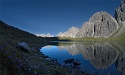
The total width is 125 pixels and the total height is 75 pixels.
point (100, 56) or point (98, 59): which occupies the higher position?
point (100, 56)

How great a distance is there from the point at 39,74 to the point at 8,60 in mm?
4868

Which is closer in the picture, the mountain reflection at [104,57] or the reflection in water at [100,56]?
the mountain reflection at [104,57]

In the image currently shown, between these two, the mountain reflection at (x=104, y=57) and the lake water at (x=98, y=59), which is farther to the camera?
the mountain reflection at (x=104, y=57)

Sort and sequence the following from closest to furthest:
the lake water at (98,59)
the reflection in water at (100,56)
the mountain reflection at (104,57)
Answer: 1. the lake water at (98,59)
2. the mountain reflection at (104,57)
3. the reflection in water at (100,56)

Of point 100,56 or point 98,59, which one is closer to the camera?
point 98,59

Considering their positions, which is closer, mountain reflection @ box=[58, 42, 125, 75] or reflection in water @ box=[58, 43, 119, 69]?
mountain reflection @ box=[58, 42, 125, 75]

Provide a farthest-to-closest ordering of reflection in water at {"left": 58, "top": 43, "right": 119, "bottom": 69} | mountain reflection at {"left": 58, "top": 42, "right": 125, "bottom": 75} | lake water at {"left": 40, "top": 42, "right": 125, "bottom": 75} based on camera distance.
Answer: reflection in water at {"left": 58, "top": 43, "right": 119, "bottom": 69} < mountain reflection at {"left": 58, "top": 42, "right": 125, "bottom": 75} < lake water at {"left": 40, "top": 42, "right": 125, "bottom": 75}

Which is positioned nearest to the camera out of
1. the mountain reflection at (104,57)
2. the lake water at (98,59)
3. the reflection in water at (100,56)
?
the lake water at (98,59)

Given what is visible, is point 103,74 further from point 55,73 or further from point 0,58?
point 0,58

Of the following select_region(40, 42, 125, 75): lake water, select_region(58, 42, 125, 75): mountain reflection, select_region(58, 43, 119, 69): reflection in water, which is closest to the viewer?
select_region(40, 42, 125, 75): lake water

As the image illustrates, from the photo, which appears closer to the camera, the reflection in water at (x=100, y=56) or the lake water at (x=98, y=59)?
the lake water at (x=98, y=59)

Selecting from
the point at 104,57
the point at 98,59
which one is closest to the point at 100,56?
the point at 104,57

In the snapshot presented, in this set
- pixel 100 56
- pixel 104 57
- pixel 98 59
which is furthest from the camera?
pixel 100 56

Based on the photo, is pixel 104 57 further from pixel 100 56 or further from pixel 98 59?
pixel 98 59
